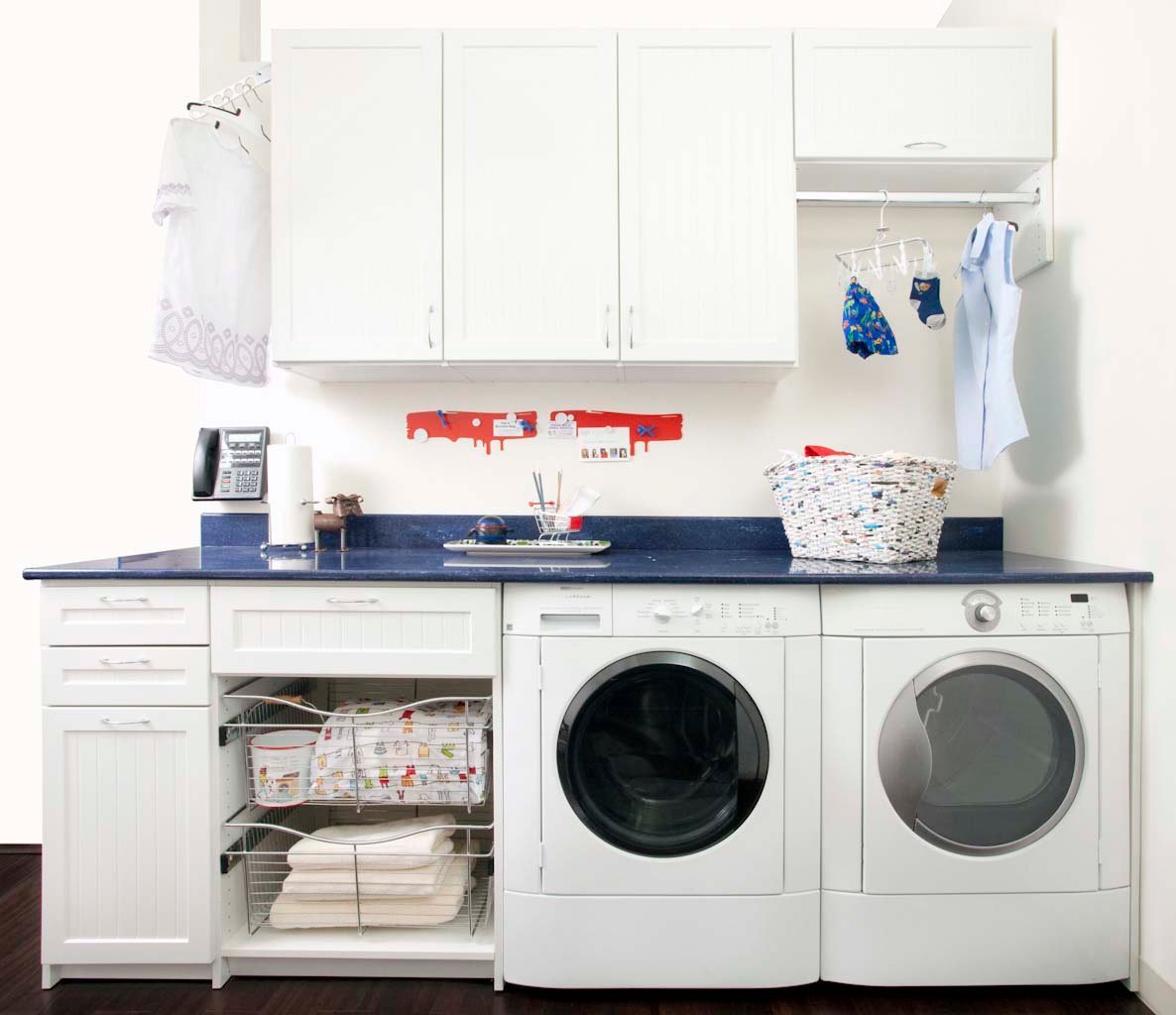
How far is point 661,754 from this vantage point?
5.87ft

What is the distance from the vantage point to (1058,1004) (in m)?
1.77

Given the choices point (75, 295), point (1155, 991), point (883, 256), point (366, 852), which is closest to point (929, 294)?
point (883, 256)

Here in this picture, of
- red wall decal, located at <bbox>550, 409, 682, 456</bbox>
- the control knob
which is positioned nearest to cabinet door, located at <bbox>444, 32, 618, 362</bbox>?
red wall decal, located at <bbox>550, 409, 682, 456</bbox>

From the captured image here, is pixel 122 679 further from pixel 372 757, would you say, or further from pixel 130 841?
pixel 372 757

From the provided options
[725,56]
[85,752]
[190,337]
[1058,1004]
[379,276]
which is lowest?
[1058,1004]

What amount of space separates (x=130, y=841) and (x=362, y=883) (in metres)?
0.53

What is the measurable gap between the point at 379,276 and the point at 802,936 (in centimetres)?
190

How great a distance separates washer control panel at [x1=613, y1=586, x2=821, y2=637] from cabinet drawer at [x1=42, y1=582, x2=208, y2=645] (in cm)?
95

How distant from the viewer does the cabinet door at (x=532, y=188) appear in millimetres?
2098

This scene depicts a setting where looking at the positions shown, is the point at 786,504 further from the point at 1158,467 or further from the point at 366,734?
the point at 366,734

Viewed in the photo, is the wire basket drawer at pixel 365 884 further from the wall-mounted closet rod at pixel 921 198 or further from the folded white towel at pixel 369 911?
the wall-mounted closet rod at pixel 921 198

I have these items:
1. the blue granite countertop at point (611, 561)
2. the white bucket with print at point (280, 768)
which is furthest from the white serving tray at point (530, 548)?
the white bucket with print at point (280, 768)

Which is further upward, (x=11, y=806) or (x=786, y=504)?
(x=786, y=504)

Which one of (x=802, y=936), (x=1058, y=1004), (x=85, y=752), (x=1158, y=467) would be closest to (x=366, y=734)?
(x=85, y=752)
